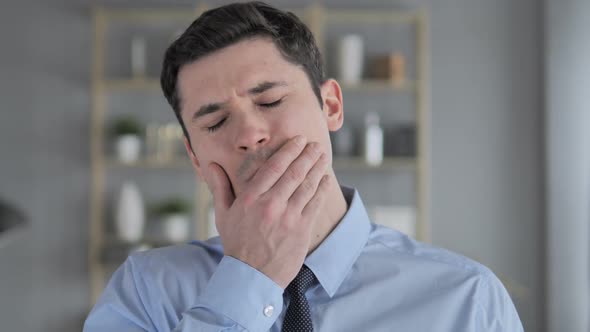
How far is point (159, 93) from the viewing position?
4.87m

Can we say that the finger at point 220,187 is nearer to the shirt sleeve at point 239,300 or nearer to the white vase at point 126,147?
the shirt sleeve at point 239,300

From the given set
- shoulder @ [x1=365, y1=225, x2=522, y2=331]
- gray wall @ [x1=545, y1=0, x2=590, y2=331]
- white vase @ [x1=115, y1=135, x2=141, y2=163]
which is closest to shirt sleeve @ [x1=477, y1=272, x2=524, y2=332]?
shoulder @ [x1=365, y1=225, x2=522, y2=331]

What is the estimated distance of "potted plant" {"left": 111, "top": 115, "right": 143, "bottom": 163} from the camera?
4680mm

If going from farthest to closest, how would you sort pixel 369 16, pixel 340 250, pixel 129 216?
pixel 369 16 → pixel 129 216 → pixel 340 250

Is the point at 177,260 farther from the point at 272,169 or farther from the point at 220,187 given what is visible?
the point at 272,169

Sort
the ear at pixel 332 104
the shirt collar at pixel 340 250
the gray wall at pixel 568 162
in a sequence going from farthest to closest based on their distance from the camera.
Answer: the gray wall at pixel 568 162 → the ear at pixel 332 104 → the shirt collar at pixel 340 250

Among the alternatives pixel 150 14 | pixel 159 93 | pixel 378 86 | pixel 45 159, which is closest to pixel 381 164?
pixel 378 86

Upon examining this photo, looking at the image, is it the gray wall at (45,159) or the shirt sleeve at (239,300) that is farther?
the gray wall at (45,159)

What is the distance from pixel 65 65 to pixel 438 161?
263 centimetres

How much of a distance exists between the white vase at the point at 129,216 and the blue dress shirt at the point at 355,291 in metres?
3.30

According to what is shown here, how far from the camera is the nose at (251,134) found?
1300mm

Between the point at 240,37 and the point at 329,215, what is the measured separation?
15.8 inches

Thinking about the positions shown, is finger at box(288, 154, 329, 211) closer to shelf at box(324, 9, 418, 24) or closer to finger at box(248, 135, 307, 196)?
finger at box(248, 135, 307, 196)

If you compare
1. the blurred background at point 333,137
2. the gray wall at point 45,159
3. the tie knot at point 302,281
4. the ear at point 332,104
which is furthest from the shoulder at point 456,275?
the gray wall at point 45,159
